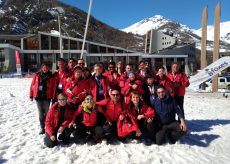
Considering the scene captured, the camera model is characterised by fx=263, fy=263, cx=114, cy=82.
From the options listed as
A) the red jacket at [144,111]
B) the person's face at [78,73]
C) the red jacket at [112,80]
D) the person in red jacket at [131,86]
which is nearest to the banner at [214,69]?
the red jacket at [112,80]

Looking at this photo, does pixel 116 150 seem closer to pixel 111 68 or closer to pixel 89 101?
pixel 89 101

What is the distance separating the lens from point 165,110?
19.2 feet

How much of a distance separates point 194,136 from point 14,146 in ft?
14.0

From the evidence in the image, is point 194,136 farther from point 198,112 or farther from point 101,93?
point 198,112

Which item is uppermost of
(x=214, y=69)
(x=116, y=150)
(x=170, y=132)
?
(x=214, y=69)

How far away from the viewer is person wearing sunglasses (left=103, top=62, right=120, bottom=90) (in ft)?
21.5

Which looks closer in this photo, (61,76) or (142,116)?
(142,116)

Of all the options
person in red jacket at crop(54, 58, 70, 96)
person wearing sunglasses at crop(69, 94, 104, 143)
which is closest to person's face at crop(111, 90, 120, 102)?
person wearing sunglasses at crop(69, 94, 104, 143)

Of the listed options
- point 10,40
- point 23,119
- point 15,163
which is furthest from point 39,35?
point 15,163

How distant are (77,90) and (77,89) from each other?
24 millimetres

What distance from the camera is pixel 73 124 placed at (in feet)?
19.0

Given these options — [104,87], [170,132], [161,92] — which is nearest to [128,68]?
[104,87]

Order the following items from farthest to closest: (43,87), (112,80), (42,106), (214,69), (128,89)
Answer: (214,69)
(112,80)
(42,106)
(43,87)
(128,89)

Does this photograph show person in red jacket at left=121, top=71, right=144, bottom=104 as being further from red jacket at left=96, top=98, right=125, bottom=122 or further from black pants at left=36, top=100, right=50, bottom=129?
black pants at left=36, top=100, right=50, bottom=129
